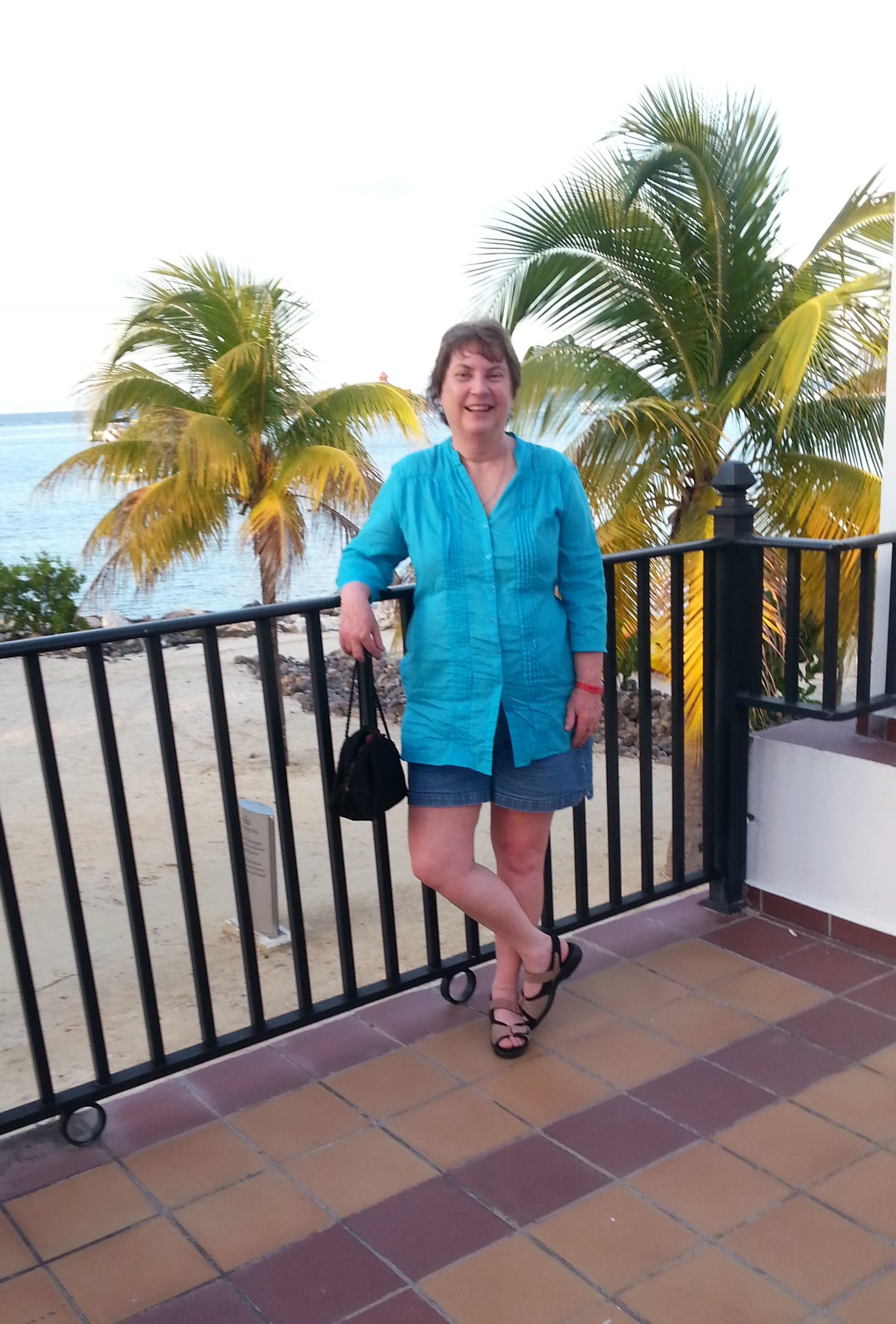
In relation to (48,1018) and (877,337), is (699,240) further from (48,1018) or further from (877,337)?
(48,1018)

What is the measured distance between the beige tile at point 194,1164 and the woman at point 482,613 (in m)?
0.66

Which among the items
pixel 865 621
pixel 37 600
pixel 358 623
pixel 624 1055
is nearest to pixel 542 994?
pixel 624 1055

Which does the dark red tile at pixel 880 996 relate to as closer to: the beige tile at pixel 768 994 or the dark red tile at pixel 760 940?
the beige tile at pixel 768 994

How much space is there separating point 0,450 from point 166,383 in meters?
85.7

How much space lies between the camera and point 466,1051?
2613mm

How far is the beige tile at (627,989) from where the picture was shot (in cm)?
279

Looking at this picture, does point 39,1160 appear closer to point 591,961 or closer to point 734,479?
point 591,961

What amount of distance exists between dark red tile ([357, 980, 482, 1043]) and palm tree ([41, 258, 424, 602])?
10139 millimetres

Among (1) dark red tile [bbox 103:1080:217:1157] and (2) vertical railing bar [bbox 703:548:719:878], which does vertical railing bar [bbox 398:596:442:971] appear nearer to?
(1) dark red tile [bbox 103:1080:217:1157]

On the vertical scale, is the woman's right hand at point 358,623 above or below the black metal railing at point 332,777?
above

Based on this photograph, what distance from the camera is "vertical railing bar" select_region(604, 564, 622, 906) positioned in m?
2.88

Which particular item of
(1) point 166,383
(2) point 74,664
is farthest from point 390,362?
(1) point 166,383

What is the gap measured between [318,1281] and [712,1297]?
2.15 ft

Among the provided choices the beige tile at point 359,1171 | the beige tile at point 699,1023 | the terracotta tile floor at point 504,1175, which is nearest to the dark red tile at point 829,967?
the terracotta tile floor at point 504,1175
